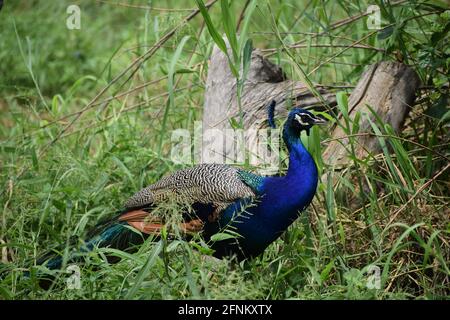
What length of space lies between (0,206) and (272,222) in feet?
4.93

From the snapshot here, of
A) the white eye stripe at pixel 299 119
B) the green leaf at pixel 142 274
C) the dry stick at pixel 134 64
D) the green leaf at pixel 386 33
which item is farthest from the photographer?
the dry stick at pixel 134 64

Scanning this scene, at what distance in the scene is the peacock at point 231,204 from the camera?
10.4ft

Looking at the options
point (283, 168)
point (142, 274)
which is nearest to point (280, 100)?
point (283, 168)

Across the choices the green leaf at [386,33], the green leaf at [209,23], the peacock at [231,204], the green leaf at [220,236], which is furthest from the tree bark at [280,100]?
the green leaf at [220,236]

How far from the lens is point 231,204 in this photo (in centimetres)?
329

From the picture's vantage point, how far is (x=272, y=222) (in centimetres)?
319

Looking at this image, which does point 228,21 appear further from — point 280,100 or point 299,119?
point 280,100

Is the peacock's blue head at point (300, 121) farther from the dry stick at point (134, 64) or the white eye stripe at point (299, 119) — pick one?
the dry stick at point (134, 64)

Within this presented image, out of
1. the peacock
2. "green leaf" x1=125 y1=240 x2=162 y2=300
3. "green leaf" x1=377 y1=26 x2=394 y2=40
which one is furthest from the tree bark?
"green leaf" x1=125 y1=240 x2=162 y2=300

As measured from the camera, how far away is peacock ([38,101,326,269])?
3.18 metres

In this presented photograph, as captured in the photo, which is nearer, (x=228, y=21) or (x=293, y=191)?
(x=228, y=21)

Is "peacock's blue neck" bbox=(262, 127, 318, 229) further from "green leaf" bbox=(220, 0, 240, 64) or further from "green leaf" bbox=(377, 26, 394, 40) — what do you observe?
"green leaf" bbox=(377, 26, 394, 40)
